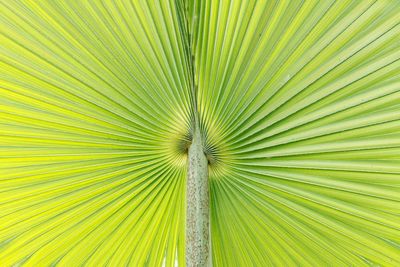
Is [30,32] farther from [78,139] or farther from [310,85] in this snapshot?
[310,85]

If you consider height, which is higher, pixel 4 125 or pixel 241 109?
pixel 241 109

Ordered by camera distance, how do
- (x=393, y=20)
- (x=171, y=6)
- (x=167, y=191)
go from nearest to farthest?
1. (x=393, y=20)
2. (x=171, y=6)
3. (x=167, y=191)

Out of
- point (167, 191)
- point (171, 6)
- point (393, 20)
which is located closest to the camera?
point (393, 20)

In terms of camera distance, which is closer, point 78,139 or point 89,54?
point 89,54

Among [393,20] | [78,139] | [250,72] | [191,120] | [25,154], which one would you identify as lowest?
[25,154]

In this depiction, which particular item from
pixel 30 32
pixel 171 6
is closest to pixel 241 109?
pixel 171 6

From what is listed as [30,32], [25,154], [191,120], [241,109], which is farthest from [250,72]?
[25,154]
